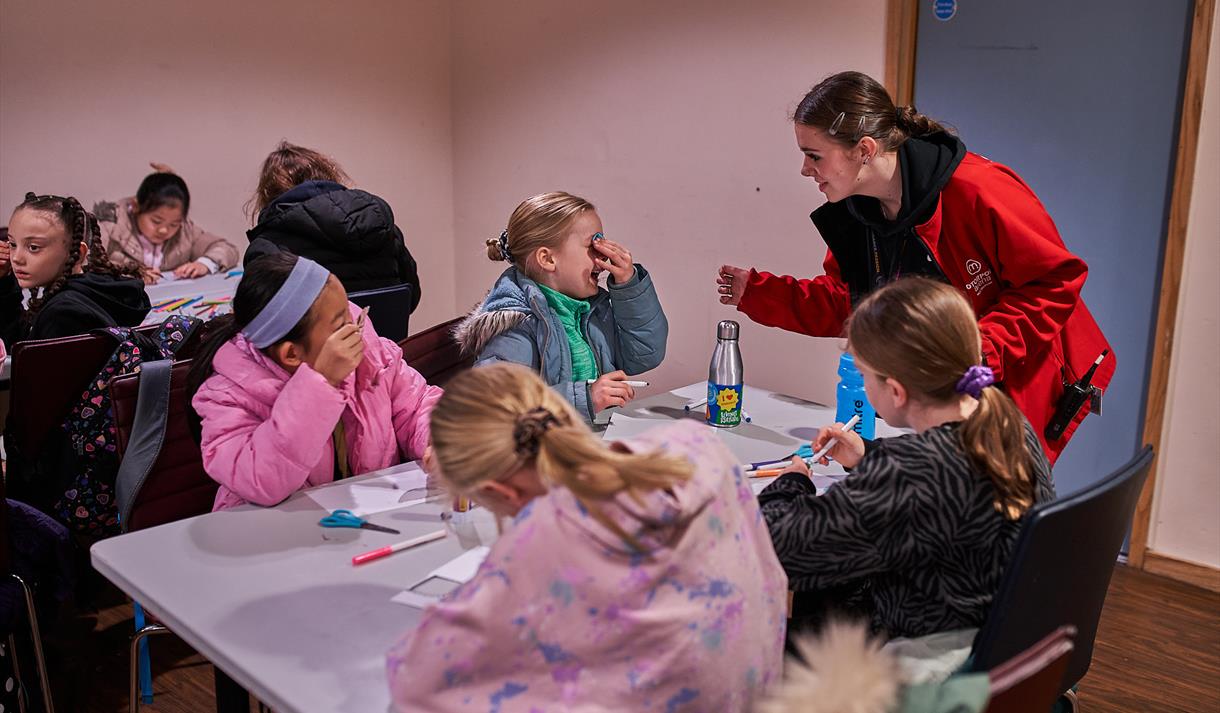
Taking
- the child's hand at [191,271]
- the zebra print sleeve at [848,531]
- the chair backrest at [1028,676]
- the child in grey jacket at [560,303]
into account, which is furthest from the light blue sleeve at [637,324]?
the child's hand at [191,271]

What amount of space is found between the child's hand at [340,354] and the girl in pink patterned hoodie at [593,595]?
2.53 ft

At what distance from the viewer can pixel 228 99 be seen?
4.30 metres

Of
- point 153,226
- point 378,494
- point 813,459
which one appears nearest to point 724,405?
point 813,459

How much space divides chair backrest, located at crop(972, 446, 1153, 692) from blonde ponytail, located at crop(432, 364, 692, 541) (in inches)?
17.4

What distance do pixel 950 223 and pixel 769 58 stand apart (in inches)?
61.2

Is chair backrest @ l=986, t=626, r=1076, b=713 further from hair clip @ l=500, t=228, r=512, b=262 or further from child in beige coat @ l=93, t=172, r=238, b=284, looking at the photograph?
child in beige coat @ l=93, t=172, r=238, b=284

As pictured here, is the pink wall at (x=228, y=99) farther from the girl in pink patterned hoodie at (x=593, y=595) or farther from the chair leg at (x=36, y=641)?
the girl in pink patterned hoodie at (x=593, y=595)

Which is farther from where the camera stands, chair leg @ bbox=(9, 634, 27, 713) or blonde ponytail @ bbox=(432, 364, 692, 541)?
chair leg @ bbox=(9, 634, 27, 713)

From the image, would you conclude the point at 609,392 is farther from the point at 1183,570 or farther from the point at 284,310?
the point at 1183,570

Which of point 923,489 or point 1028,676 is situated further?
point 923,489

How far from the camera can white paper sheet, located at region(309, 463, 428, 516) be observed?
1778 mm

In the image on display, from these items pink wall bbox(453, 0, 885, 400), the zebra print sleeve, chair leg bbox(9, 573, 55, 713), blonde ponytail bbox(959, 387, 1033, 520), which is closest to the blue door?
pink wall bbox(453, 0, 885, 400)

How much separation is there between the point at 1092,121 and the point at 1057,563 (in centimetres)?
206

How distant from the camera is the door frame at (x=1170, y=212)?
2.73 meters
